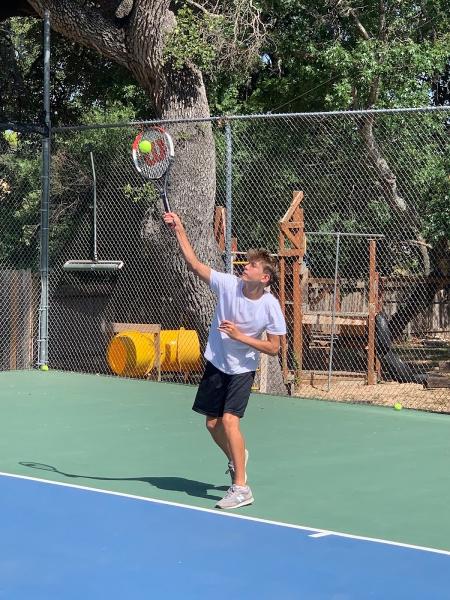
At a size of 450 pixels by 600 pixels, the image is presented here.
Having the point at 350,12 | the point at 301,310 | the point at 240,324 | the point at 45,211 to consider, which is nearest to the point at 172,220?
the point at 240,324

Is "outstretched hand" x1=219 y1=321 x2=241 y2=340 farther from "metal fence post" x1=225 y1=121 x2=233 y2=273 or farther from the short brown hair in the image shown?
"metal fence post" x1=225 y1=121 x2=233 y2=273

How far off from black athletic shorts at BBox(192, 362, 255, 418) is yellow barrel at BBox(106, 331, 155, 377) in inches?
296

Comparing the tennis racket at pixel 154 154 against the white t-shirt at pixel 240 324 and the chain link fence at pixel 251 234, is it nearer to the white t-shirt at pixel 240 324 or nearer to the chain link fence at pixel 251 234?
the white t-shirt at pixel 240 324

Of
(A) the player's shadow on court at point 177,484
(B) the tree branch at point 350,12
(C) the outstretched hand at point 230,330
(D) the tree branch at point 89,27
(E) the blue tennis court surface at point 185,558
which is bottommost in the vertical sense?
(E) the blue tennis court surface at point 185,558

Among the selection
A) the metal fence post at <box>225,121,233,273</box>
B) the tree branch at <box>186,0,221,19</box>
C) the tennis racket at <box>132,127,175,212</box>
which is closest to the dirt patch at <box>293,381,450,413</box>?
the metal fence post at <box>225,121,233,273</box>

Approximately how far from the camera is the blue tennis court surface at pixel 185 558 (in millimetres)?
4918

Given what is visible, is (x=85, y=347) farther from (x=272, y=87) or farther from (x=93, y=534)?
(x=93, y=534)

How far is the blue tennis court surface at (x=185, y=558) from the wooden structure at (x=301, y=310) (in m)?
8.27

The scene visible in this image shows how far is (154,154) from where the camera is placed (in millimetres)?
9383

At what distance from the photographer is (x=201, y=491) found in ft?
23.8

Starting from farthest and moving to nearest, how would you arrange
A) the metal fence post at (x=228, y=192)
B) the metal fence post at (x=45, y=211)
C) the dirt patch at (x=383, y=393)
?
the dirt patch at (x=383, y=393)
the metal fence post at (x=45, y=211)
the metal fence post at (x=228, y=192)

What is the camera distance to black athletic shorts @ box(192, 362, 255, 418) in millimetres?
6816

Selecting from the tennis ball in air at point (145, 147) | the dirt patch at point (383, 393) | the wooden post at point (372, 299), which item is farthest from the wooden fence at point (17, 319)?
the tennis ball in air at point (145, 147)

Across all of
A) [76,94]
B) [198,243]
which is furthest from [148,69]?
[76,94]
